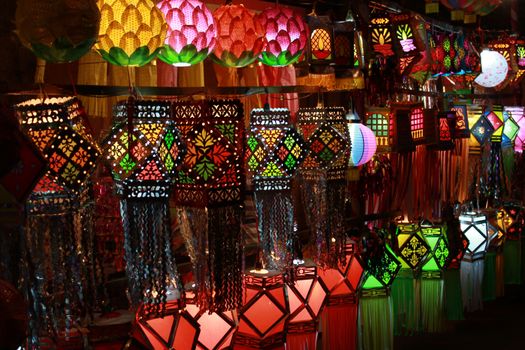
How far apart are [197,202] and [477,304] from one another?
339 centimetres

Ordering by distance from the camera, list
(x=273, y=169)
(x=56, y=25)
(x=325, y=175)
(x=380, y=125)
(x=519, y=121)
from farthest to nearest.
Answer: 1. (x=519, y=121)
2. (x=380, y=125)
3. (x=325, y=175)
4. (x=273, y=169)
5. (x=56, y=25)

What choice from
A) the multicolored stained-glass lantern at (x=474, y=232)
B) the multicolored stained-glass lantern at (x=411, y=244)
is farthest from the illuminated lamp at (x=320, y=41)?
the multicolored stained-glass lantern at (x=474, y=232)

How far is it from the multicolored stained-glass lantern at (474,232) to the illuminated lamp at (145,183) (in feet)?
10.1

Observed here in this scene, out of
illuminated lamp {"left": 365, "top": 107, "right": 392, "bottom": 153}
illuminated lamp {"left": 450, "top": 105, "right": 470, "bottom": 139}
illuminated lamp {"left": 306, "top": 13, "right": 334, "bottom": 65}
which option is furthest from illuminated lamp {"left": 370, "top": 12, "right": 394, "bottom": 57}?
illuminated lamp {"left": 450, "top": 105, "right": 470, "bottom": 139}

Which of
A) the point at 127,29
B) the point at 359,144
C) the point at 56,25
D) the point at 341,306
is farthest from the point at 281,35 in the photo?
the point at 341,306

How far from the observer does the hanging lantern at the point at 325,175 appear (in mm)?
2479

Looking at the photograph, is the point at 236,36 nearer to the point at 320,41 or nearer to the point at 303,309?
the point at 320,41

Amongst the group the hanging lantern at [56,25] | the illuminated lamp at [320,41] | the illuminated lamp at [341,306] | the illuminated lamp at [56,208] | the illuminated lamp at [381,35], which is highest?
the illuminated lamp at [381,35]

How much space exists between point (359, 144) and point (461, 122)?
132 cm

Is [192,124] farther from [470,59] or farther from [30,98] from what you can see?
[470,59]

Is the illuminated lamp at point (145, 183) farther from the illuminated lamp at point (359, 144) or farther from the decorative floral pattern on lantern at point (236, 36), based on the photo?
the illuminated lamp at point (359, 144)

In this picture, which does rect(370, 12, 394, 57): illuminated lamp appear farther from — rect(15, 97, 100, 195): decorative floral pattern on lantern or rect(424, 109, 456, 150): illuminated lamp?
rect(15, 97, 100, 195): decorative floral pattern on lantern

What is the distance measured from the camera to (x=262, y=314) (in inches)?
94.4

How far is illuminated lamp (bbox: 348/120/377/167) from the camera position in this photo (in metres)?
3.20
